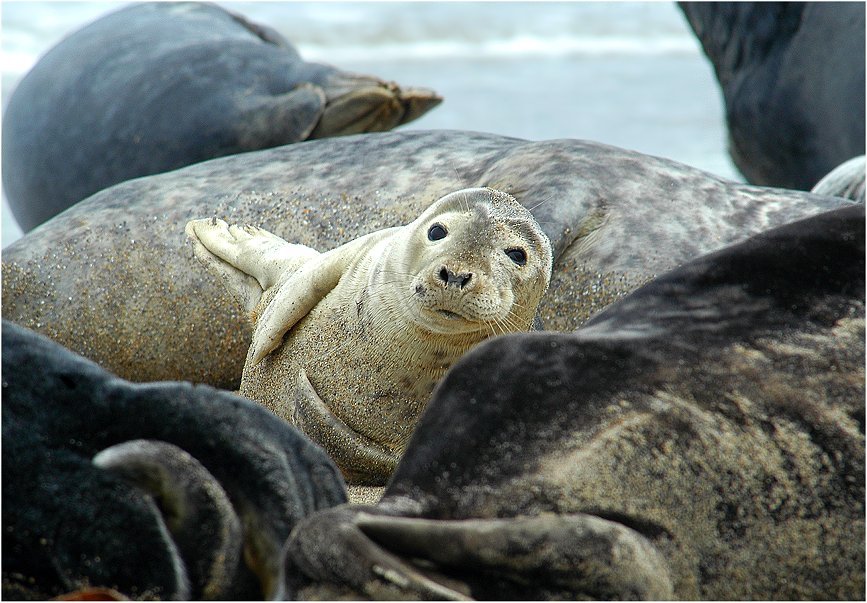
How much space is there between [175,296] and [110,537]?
2.33m

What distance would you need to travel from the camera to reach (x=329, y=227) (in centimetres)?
393

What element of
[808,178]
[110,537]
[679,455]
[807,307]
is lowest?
[808,178]

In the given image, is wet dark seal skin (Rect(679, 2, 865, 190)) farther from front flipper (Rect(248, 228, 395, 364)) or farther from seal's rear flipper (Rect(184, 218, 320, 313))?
front flipper (Rect(248, 228, 395, 364))

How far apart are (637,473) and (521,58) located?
13.0 metres

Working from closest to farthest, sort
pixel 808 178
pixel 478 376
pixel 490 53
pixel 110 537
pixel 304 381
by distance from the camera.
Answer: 1. pixel 110 537
2. pixel 478 376
3. pixel 304 381
4. pixel 808 178
5. pixel 490 53

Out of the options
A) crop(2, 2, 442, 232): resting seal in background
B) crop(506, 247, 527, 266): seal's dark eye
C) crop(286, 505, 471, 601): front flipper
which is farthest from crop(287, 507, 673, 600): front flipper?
crop(2, 2, 442, 232): resting seal in background

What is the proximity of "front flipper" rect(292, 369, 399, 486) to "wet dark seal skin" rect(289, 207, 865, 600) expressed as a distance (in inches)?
44.9

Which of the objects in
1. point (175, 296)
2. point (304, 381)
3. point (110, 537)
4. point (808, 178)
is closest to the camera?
point (110, 537)

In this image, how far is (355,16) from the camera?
49.0ft

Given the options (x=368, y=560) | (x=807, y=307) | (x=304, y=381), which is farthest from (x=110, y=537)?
(x=304, y=381)

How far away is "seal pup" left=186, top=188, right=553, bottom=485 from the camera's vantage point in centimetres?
255

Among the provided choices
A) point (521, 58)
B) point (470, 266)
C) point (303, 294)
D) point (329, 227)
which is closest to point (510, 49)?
point (521, 58)

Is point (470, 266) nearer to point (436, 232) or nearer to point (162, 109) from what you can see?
point (436, 232)

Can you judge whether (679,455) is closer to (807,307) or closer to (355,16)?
(807,307)
